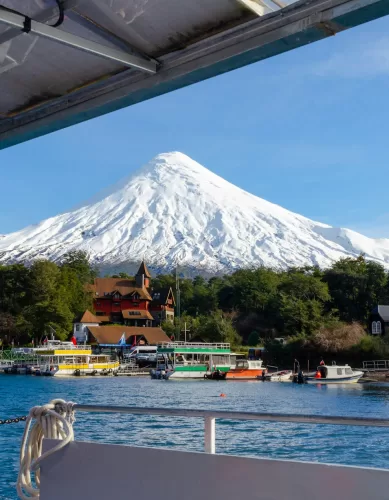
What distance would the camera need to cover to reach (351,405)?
31.3m

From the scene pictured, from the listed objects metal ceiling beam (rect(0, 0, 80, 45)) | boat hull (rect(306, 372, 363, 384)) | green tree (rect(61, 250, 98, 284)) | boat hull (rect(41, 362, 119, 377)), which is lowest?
boat hull (rect(306, 372, 363, 384))

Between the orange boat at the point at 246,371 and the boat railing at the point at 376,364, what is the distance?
8.91m

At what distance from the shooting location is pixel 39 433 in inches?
143

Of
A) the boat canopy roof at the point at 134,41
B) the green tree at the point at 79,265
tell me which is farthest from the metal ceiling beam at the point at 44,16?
the green tree at the point at 79,265

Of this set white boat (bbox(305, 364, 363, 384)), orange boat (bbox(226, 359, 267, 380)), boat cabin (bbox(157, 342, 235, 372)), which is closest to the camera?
white boat (bbox(305, 364, 363, 384))

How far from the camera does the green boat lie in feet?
179

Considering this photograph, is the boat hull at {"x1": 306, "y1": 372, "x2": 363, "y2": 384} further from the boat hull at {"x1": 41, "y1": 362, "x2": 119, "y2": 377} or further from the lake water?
the boat hull at {"x1": 41, "y1": 362, "x2": 119, "y2": 377}

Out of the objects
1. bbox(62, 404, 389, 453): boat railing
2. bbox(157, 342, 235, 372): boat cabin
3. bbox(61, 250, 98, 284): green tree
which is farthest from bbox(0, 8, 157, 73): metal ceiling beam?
bbox(61, 250, 98, 284): green tree

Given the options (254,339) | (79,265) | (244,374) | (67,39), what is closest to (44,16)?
(67,39)

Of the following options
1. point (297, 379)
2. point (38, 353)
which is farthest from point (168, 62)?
point (38, 353)

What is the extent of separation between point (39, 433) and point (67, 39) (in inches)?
79.9

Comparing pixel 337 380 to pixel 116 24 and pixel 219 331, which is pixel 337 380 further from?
pixel 116 24

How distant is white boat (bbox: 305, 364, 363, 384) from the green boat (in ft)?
26.3

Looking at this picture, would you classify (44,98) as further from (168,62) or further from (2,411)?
(2,411)
